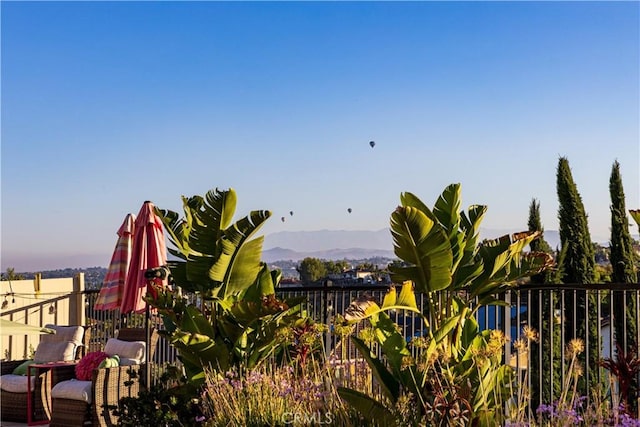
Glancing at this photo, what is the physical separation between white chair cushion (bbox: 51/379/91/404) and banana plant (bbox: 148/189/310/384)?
1449 mm

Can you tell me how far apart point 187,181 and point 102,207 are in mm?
2904

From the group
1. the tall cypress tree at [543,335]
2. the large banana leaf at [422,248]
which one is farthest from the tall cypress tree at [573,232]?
the large banana leaf at [422,248]

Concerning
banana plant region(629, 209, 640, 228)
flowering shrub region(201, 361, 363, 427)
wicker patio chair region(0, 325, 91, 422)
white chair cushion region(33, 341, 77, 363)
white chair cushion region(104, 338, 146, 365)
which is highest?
banana plant region(629, 209, 640, 228)

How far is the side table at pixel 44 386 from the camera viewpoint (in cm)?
769

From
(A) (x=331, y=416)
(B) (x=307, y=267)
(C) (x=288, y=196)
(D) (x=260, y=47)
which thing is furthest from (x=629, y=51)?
(B) (x=307, y=267)

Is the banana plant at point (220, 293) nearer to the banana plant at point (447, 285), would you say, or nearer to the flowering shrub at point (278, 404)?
the banana plant at point (447, 285)

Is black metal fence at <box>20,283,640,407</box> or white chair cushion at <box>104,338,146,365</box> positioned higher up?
black metal fence at <box>20,283,640,407</box>

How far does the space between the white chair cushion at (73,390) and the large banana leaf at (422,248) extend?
3674 mm

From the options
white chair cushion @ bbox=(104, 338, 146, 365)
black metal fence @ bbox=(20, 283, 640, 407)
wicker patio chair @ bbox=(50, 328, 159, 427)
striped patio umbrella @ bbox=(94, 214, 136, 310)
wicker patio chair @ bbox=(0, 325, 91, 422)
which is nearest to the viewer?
black metal fence @ bbox=(20, 283, 640, 407)

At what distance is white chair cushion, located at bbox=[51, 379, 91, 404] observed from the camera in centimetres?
696

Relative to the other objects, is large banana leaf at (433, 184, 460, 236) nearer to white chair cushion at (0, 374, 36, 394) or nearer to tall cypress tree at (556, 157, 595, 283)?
white chair cushion at (0, 374, 36, 394)

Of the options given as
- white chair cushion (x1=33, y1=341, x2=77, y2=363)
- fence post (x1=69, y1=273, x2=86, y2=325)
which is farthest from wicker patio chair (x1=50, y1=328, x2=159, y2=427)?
fence post (x1=69, y1=273, x2=86, y2=325)

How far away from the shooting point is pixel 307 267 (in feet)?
132

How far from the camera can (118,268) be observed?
870 cm
